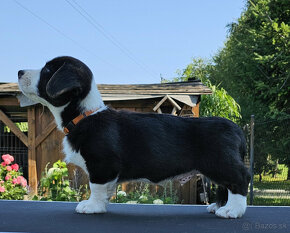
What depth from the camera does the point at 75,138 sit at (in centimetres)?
217

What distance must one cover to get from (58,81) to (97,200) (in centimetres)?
75

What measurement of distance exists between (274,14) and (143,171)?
9.31 meters

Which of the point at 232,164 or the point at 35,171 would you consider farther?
the point at 35,171

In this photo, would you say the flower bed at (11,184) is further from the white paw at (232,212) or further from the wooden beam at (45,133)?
the white paw at (232,212)

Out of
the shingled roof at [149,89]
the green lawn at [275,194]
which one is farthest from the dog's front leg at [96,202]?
the green lawn at [275,194]

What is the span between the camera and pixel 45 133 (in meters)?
7.59

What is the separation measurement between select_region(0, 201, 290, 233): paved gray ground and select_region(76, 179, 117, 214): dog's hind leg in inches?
1.9

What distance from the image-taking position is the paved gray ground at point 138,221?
192 cm

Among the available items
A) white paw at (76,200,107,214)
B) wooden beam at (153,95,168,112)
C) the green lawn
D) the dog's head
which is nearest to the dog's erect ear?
the dog's head

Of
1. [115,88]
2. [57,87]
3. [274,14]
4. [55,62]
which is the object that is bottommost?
[57,87]

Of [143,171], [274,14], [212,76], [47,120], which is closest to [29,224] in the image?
[143,171]

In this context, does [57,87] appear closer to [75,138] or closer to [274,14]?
[75,138]

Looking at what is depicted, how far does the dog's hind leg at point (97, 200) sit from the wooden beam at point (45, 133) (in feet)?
17.5

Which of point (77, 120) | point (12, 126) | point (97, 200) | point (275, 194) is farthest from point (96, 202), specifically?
point (275, 194)
